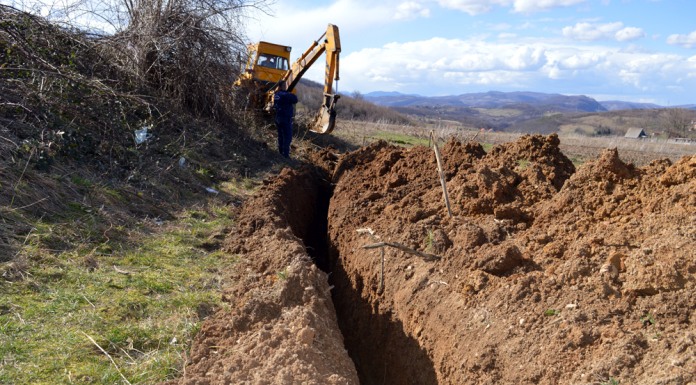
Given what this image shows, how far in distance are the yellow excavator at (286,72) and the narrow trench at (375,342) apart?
7248 millimetres

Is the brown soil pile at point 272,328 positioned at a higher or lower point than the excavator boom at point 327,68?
lower

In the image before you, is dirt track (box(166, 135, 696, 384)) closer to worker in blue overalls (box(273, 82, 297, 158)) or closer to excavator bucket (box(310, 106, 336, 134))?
worker in blue overalls (box(273, 82, 297, 158))

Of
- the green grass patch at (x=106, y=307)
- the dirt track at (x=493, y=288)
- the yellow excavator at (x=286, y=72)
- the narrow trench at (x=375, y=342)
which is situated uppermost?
the yellow excavator at (x=286, y=72)

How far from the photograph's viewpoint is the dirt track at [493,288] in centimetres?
382

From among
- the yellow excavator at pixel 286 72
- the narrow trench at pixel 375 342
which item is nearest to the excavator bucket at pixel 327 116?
the yellow excavator at pixel 286 72

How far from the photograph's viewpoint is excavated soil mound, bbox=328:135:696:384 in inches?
151

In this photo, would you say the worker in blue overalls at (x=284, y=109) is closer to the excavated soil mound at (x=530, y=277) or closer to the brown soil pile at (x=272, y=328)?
the excavated soil mound at (x=530, y=277)

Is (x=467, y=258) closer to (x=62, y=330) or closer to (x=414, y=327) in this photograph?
(x=414, y=327)

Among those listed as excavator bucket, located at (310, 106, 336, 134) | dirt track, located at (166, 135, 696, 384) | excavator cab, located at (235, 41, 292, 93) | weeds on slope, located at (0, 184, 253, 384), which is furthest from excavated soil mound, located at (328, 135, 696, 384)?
excavator cab, located at (235, 41, 292, 93)

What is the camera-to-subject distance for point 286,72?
17.3 m

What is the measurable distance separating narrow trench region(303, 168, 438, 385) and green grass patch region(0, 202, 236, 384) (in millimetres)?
1422

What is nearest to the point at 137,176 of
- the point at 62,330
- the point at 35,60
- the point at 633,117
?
the point at 35,60

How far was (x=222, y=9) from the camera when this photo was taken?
13703mm

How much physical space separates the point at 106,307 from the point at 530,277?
11.2 ft
